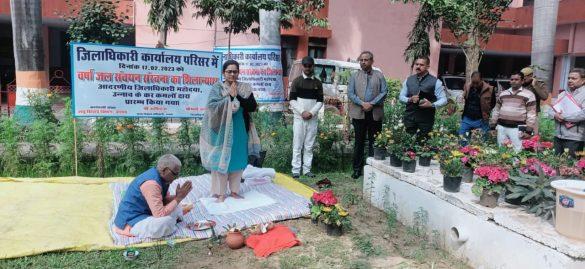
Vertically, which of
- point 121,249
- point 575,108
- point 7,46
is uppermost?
point 7,46

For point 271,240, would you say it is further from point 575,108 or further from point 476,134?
point 575,108

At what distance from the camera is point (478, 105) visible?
663 centimetres

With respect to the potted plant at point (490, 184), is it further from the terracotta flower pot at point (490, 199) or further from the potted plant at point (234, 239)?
the potted plant at point (234, 239)

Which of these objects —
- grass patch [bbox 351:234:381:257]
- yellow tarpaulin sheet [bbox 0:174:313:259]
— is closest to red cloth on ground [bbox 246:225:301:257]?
grass patch [bbox 351:234:381:257]

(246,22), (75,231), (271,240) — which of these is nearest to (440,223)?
(271,240)

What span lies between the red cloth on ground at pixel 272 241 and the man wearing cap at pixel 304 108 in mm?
2259

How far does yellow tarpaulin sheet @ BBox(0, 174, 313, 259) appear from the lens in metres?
3.91

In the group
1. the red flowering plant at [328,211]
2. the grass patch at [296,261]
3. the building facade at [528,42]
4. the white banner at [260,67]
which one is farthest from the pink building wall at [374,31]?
the grass patch at [296,261]

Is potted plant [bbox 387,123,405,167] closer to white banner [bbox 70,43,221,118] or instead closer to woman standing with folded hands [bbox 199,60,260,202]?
woman standing with folded hands [bbox 199,60,260,202]

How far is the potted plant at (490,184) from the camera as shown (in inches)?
147

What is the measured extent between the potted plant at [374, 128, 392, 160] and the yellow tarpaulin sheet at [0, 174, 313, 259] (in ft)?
3.18

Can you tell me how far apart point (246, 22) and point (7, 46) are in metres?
13.9

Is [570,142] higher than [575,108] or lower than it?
lower

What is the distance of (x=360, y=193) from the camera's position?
593cm
